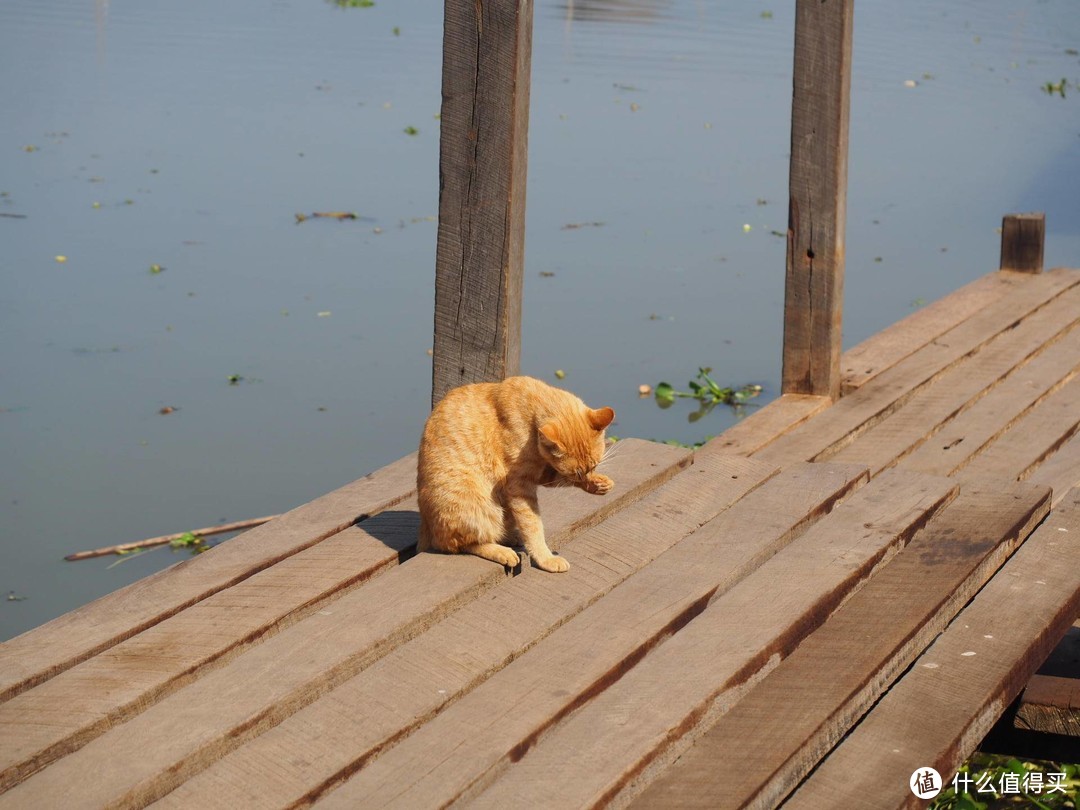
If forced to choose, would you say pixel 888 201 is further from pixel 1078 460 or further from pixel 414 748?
pixel 414 748

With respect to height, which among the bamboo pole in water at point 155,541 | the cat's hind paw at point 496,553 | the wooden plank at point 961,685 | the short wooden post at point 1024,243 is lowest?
the bamboo pole in water at point 155,541

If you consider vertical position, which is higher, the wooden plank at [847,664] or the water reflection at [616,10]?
the water reflection at [616,10]

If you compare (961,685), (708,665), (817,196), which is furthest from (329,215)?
(961,685)

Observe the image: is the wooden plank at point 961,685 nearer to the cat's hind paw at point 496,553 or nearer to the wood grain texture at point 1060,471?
the wood grain texture at point 1060,471

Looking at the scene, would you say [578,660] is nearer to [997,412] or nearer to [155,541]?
[155,541]

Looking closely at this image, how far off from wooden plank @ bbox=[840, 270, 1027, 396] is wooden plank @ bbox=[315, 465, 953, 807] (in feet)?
7.18

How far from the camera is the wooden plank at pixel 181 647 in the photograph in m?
2.78

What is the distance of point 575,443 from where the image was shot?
3.35 meters

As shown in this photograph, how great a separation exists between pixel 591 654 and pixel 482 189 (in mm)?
1517

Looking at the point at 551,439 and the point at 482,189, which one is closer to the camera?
the point at 551,439

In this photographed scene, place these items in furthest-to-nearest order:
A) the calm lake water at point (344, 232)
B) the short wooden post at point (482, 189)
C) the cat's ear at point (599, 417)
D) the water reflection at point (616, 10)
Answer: the water reflection at point (616, 10) → the calm lake water at point (344, 232) → the short wooden post at point (482, 189) → the cat's ear at point (599, 417)

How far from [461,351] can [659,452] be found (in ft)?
2.42

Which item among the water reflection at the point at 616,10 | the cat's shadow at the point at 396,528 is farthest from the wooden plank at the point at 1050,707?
the water reflection at the point at 616,10

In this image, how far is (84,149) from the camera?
11656 mm
